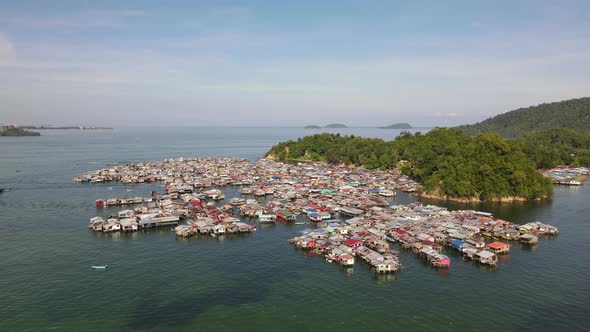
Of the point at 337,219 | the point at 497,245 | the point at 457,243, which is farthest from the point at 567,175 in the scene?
the point at 337,219

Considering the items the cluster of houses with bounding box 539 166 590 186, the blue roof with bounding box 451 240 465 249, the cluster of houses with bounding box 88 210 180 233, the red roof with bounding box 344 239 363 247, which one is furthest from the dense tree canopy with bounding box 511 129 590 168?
the cluster of houses with bounding box 88 210 180 233

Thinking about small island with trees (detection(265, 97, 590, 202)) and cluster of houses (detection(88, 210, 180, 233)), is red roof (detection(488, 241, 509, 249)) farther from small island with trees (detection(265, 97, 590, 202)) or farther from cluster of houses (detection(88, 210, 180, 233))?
cluster of houses (detection(88, 210, 180, 233))

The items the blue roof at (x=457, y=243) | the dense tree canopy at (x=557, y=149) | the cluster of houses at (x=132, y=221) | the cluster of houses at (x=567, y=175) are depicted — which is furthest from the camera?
the dense tree canopy at (x=557, y=149)

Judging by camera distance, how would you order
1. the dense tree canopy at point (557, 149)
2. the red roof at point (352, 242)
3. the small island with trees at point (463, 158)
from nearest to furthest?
the red roof at point (352, 242) → the small island with trees at point (463, 158) → the dense tree canopy at point (557, 149)

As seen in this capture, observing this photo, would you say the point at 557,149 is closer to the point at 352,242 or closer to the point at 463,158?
the point at 463,158

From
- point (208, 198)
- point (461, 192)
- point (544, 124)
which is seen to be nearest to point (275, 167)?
point (208, 198)

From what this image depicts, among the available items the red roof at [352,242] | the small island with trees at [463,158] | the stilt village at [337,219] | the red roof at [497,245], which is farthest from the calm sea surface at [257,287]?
the small island with trees at [463,158]

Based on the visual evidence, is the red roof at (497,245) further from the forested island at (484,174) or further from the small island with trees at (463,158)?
the small island with trees at (463,158)
